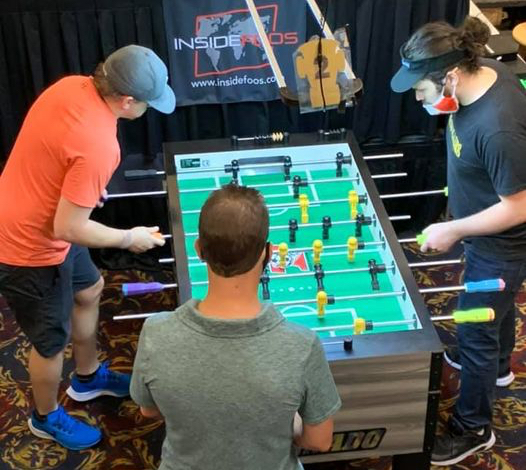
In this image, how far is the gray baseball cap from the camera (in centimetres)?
252

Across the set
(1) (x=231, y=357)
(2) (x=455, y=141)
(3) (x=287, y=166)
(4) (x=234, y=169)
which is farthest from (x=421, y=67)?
(1) (x=231, y=357)

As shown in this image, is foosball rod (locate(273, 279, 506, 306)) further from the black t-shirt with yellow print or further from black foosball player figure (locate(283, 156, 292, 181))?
black foosball player figure (locate(283, 156, 292, 181))

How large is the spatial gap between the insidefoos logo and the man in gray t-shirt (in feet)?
6.96

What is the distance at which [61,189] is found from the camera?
8.44ft

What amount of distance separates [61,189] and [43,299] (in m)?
0.42

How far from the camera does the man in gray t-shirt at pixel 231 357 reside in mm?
1701

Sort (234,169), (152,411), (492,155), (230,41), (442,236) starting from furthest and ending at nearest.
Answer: (230,41) < (234,169) < (442,236) < (492,155) < (152,411)

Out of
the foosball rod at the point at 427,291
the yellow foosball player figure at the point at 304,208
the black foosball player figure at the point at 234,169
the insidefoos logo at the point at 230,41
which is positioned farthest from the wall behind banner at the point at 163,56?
the foosball rod at the point at 427,291

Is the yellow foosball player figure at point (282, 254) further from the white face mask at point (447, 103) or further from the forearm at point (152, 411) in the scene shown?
the forearm at point (152, 411)

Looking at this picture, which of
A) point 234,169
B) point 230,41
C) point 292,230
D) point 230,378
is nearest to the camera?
point 230,378

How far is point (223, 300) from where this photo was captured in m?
1.74

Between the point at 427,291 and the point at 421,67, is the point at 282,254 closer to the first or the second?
the point at 427,291

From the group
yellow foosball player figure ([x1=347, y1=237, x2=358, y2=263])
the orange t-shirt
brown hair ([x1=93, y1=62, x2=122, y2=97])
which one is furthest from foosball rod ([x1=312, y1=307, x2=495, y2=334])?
brown hair ([x1=93, y1=62, x2=122, y2=97])

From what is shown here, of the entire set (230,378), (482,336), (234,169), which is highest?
(230,378)
